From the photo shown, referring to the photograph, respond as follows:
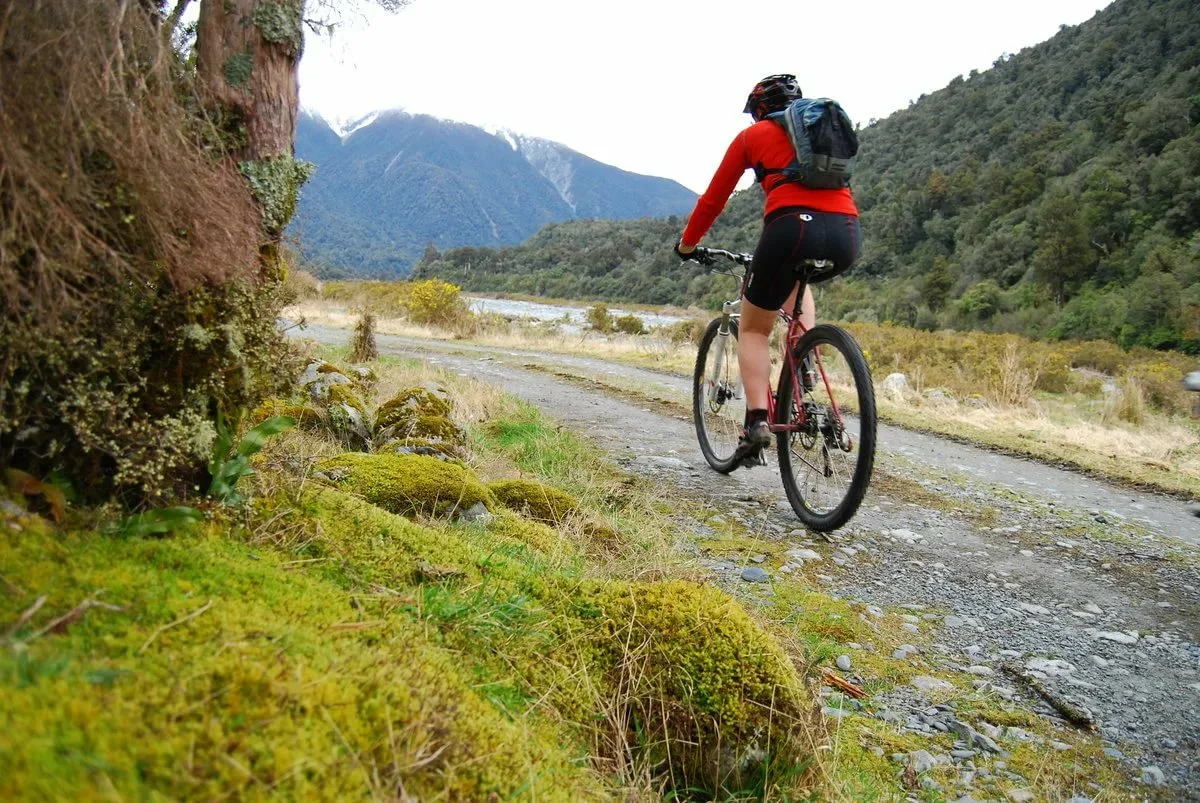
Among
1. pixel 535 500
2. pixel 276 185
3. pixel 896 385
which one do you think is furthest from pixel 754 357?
pixel 896 385

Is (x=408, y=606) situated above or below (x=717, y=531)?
above

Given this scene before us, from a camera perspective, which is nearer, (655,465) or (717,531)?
(717,531)

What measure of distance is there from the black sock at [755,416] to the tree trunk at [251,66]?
114 inches

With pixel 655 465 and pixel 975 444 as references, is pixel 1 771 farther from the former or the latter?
pixel 975 444

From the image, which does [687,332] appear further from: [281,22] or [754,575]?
[281,22]

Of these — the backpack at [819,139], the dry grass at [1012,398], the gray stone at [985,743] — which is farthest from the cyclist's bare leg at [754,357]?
the dry grass at [1012,398]

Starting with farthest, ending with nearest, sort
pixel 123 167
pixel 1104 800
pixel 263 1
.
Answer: pixel 263 1, pixel 1104 800, pixel 123 167

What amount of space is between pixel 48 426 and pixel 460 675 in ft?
2.98

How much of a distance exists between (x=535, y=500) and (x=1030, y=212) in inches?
2593

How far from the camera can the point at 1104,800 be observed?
1623 mm

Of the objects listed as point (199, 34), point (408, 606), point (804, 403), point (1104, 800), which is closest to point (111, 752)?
point (408, 606)

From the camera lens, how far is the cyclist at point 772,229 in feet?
11.4

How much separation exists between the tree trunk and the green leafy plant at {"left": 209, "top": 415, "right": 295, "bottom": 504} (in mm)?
697

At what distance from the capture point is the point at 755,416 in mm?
4031
